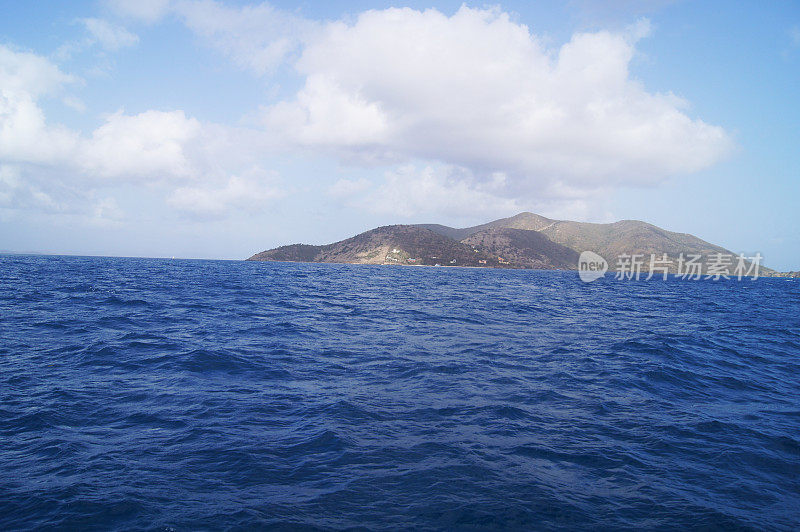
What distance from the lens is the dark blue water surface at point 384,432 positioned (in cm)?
670

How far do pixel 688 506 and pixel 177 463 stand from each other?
959 centimetres

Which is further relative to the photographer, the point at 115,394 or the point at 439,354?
the point at 439,354

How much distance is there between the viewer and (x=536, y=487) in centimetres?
740

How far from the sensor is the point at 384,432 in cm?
955

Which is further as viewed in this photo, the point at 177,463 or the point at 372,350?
the point at 372,350

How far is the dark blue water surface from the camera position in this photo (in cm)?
670

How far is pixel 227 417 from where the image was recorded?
10164 millimetres

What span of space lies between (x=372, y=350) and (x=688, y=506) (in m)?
12.5

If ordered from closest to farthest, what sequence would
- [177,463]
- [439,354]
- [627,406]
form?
1. [177,463]
2. [627,406]
3. [439,354]

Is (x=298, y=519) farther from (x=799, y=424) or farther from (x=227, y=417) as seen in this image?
(x=799, y=424)

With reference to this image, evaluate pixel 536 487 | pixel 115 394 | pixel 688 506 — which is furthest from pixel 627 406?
pixel 115 394

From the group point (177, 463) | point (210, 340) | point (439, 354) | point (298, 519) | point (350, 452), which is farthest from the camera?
point (210, 340)

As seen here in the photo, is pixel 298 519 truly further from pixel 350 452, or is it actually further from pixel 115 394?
pixel 115 394

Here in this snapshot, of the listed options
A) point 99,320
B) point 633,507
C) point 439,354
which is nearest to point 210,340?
point 99,320
